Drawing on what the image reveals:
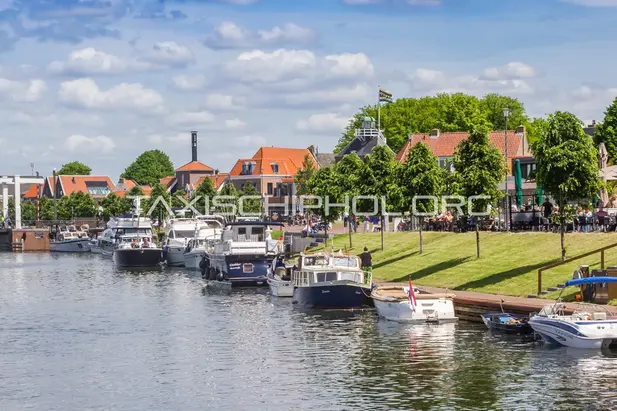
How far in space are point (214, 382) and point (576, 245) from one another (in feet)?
96.3

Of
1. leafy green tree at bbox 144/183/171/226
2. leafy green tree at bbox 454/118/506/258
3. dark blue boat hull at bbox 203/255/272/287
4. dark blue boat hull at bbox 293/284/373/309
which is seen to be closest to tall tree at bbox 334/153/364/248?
dark blue boat hull at bbox 203/255/272/287

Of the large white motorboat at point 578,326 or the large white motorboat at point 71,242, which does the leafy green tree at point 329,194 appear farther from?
the large white motorboat at point 71,242

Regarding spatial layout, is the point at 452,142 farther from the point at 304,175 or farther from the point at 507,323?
the point at 507,323

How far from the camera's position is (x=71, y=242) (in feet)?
550

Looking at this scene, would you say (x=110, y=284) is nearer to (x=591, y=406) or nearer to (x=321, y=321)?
(x=321, y=321)

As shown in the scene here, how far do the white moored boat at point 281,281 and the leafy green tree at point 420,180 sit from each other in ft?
33.6

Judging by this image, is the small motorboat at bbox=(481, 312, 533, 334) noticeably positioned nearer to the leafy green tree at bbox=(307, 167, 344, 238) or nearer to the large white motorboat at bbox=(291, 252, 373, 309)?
the large white motorboat at bbox=(291, 252, 373, 309)

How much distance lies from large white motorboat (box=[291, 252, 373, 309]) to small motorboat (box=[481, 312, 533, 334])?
1161 centimetres

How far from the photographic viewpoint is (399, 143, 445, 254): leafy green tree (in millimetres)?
76562

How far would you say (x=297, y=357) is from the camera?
45.6 meters

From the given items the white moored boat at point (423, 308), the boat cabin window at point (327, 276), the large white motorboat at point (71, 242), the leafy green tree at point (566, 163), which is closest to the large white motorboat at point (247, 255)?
the boat cabin window at point (327, 276)

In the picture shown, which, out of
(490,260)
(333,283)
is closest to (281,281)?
(333,283)

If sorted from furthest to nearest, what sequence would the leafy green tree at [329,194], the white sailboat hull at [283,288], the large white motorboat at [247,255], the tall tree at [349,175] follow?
the leafy green tree at [329,194], the tall tree at [349,175], the large white motorboat at [247,255], the white sailboat hull at [283,288]

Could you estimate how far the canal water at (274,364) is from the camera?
36781mm
